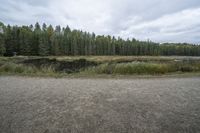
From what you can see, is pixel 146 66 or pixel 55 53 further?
pixel 55 53

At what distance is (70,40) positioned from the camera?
195 feet

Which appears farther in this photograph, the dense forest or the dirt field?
the dense forest

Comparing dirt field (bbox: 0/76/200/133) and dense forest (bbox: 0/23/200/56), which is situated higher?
dense forest (bbox: 0/23/200/56)

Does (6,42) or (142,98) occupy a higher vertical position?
(6,42)

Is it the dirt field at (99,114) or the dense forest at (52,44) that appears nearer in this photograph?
the dirt field at (99,114)

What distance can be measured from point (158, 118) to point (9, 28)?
5290cm

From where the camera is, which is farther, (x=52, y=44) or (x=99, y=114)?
(x=52, y=44)

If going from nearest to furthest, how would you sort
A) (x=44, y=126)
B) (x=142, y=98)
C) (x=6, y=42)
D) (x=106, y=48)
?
(x=44, y=126) → (x=142, y=98) → (x=6, y=42) → (x=106, y=48)

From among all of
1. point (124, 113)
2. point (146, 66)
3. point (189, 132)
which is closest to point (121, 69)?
point (146, 66)

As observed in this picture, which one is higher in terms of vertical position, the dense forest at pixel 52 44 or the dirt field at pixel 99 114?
the dense forest at pixel 52 44

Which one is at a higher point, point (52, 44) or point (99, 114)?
point (52, 44)

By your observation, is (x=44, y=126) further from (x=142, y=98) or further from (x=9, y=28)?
(x=9, y=28)

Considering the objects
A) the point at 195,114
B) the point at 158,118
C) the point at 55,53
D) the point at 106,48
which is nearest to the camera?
the point at 158,118

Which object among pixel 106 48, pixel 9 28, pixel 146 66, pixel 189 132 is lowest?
pixel 189 132
